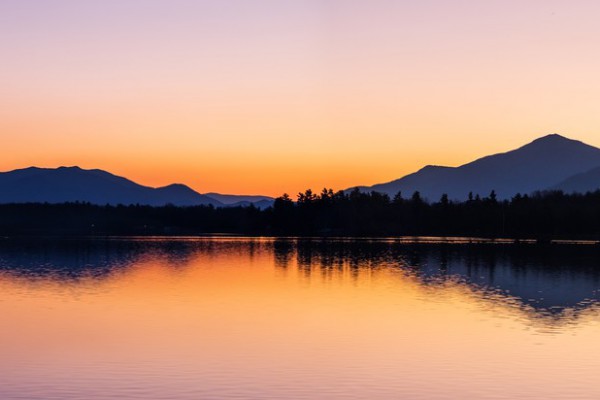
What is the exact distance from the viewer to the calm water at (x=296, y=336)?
28.7m

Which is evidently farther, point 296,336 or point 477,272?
point 477,272

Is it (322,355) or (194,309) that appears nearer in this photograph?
(322,355)

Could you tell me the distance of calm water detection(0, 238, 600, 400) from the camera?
2870 cm

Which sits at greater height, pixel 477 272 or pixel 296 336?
pixel 477 272

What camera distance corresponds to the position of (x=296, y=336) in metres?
40.1

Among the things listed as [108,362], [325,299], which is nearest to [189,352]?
[108,362]

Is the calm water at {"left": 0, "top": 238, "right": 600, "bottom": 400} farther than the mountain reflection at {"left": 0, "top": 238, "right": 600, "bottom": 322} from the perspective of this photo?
No

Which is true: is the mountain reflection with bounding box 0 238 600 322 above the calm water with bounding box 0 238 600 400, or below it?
above

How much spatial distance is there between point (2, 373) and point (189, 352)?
307 inches

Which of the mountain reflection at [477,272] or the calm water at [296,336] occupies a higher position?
the mountain reflection at [477,272]

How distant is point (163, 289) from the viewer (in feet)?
207

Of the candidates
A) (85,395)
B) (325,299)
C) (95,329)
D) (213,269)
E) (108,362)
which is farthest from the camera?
(213,269)

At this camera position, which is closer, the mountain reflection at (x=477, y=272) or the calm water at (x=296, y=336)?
the calm water at (x=296, y=336)

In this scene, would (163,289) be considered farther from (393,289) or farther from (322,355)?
(322,355)
